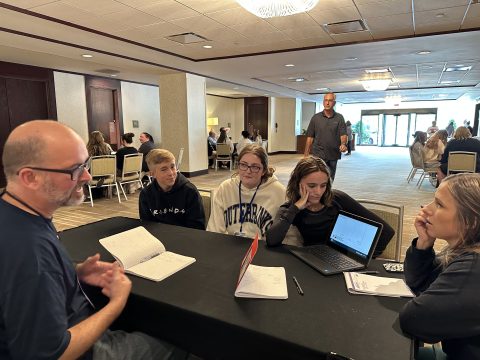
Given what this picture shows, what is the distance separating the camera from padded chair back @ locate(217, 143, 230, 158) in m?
9.56

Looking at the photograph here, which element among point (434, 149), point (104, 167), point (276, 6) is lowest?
point (104, 167)

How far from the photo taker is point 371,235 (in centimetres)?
141

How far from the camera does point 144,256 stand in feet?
4.85

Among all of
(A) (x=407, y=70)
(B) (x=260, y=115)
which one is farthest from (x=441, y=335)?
(B) (x=260, y=115)

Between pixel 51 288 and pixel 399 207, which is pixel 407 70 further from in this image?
pixel 51 288

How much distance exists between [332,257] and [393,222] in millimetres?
707

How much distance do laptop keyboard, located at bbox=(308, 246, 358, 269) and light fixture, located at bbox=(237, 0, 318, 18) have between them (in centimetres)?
228

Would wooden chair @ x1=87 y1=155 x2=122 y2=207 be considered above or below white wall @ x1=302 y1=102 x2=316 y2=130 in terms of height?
below

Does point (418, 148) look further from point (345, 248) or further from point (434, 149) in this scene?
point (345, 248)

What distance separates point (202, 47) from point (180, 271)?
500 centimetres

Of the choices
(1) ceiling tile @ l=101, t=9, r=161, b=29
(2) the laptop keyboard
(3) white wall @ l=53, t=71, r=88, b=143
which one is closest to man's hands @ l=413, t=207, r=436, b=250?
(2) the laptop keyboard

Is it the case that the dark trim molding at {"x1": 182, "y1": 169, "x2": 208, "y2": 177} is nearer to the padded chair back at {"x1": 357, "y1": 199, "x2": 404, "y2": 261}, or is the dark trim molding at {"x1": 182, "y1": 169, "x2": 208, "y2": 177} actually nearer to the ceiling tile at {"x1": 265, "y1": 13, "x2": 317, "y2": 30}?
the ceiling tile at {"x1": 265, "y1": 13, "x2": 317, "y2": 30}

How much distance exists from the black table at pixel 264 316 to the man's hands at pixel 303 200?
34 cm

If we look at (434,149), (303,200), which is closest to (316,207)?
(303,200)
